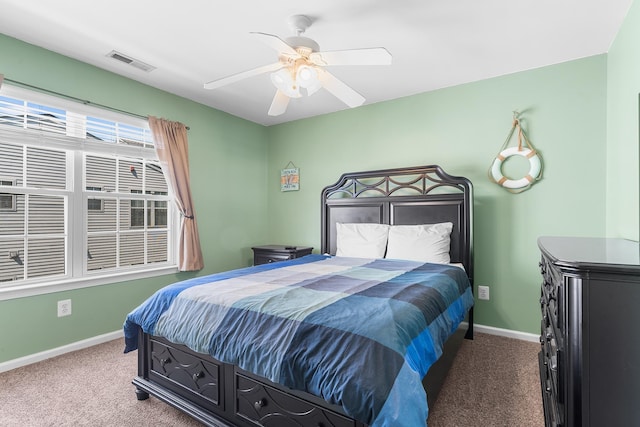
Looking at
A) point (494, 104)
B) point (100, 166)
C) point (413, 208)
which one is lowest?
point (413, 208)

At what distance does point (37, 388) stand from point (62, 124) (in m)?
2.00

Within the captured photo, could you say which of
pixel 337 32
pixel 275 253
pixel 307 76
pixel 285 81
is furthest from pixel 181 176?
pixel 337 32

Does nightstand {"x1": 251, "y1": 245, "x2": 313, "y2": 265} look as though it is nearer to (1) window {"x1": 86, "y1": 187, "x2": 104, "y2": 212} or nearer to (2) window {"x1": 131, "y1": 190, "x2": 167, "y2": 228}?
(2) window {"x1": 131, "y1": 190, "x2": 167, "y2": 228}

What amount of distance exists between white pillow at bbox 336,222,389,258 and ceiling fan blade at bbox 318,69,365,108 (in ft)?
4.42

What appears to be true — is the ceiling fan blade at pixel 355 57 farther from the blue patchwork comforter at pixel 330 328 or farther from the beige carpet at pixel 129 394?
the beige carpet at pixel 129 394

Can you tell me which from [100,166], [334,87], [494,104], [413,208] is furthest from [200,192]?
[494,104]

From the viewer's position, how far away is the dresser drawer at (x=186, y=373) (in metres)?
1.65

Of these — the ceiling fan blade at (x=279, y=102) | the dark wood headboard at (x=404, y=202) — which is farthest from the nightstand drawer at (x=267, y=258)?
the ceiling fan blade at (x=279, y=102)

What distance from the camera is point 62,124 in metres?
2.65

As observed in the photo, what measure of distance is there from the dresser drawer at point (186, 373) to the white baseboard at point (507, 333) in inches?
100.0

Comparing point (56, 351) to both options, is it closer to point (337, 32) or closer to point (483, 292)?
point (337, 32)

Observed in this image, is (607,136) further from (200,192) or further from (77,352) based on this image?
(77,352)

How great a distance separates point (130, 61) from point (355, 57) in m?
2.05

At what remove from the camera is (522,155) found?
112 inches
